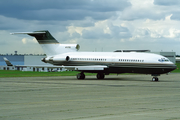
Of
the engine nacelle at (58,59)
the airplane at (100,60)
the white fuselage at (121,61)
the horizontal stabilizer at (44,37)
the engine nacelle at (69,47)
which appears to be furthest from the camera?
the horizontal stabilizer at (44,37)

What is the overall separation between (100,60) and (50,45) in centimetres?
992

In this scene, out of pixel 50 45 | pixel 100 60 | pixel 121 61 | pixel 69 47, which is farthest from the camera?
pixel 50 45

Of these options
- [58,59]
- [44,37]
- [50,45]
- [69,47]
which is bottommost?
[58,59]

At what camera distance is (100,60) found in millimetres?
50031

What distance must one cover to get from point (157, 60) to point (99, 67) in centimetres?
874

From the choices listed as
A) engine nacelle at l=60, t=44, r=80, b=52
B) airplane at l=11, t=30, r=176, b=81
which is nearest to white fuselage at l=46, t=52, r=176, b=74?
airplane at l=11, t=30, r=176, b=81

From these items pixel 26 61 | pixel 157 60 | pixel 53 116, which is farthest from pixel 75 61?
pixel 26 61

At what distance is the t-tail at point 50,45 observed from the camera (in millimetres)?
54578

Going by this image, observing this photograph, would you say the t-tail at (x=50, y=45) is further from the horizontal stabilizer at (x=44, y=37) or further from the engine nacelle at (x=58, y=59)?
the engine nacelle at (x=58, y=59)

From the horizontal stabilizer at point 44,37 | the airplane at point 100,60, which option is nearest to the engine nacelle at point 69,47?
the airplane at point 100,60

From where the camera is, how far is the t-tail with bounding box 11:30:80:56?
5458 cm

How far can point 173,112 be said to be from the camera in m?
15.0

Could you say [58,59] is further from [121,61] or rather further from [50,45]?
[121,61]

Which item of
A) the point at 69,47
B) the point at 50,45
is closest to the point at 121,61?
the point at 69,47
